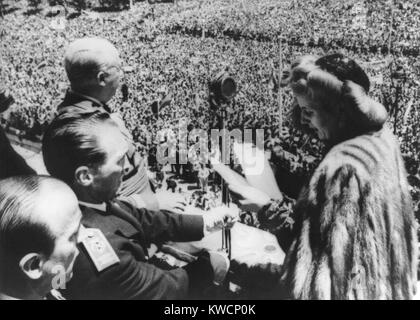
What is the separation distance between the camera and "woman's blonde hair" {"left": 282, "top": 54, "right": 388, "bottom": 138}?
68.3 inches

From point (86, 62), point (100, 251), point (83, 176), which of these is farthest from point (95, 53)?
point (100, 251)

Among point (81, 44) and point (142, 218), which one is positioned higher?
point (81, 44)

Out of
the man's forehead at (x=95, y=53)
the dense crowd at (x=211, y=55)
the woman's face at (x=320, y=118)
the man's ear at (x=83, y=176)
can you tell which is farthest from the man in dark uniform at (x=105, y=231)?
the dense crowd at (x=211, y=55)

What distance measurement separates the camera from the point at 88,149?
5.89 ft

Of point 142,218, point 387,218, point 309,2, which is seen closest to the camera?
point 387,218

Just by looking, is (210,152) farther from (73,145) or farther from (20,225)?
(20,225)

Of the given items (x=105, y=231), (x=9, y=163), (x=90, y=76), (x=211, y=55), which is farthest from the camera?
(x=211, y=55)

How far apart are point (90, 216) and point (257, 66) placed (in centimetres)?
165

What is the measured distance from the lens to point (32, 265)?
5.39 ft

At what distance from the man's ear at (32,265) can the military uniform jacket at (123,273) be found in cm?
14

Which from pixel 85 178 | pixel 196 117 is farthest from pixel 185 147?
pixel 85 178

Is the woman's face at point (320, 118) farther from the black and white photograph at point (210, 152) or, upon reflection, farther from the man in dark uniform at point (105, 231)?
the man in dark uniform at point (105, 231)

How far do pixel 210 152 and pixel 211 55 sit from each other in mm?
656
